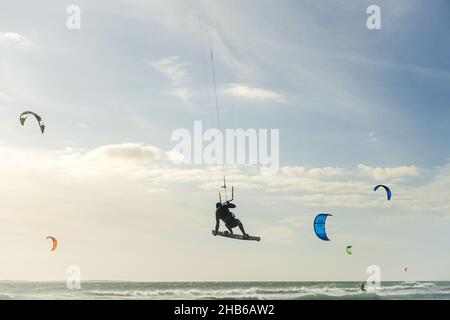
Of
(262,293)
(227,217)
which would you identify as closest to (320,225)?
(227,217)

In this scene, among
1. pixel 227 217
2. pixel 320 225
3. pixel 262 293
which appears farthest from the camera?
pixel 262 293

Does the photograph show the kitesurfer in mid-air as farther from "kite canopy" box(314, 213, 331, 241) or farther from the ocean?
the ocean

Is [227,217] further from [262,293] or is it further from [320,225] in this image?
[262,293]

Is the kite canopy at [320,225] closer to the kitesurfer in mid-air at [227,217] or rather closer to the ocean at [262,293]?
the kitesurfer in mid-air at [227,217]

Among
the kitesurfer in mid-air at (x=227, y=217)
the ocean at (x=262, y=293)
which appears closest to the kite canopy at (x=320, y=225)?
the kitesurfer in mid-air at (x=227, y=217)

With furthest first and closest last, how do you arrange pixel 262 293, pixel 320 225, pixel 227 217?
1. pixel 262 293
2. pixel 320 225
3. pixel 227 217

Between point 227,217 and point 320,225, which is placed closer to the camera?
point 227,217

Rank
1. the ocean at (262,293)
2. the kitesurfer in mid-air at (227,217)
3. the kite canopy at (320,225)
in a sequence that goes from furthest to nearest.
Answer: the ocean at (262,293)
the kite canopy at (320,225)
the kitesurfer in mid-air at (227,217)
